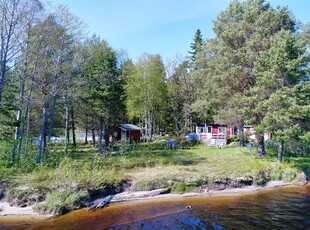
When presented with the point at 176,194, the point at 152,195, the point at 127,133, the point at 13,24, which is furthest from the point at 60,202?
the point at 127,133

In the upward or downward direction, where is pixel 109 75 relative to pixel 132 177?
upward

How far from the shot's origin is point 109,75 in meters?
25.4

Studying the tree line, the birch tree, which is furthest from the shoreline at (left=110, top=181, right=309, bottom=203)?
the birch tree

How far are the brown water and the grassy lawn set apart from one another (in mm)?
1096

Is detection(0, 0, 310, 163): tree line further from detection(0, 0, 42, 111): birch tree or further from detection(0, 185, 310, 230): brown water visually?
detection(0, 185, 310, 230): brown water

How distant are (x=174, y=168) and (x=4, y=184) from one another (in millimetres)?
10090

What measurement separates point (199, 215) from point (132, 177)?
5.30 m

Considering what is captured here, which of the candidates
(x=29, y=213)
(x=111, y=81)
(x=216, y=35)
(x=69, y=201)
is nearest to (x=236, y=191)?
(x=69, y=201)

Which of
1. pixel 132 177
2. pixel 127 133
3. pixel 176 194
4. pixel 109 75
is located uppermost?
pixel 109 75

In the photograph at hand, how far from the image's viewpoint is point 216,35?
27.9 meters

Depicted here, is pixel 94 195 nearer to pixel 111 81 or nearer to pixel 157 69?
pixel 111 81

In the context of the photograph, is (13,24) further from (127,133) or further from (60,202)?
(127,133)

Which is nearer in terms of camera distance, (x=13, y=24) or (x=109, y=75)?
(x=13, y=24)

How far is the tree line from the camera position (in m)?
16.8
